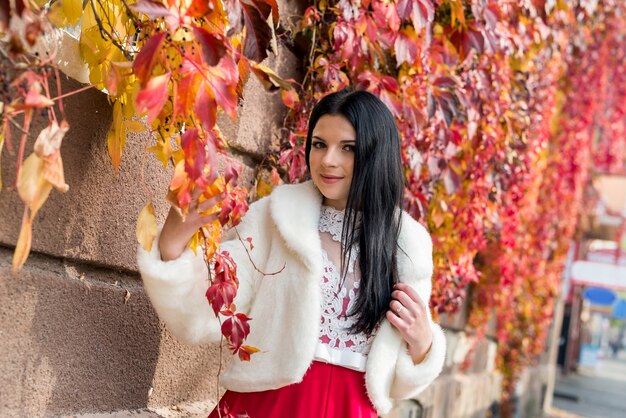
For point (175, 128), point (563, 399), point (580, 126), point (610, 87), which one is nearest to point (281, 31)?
point (175, 128)

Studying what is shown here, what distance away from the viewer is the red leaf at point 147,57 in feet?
4.63

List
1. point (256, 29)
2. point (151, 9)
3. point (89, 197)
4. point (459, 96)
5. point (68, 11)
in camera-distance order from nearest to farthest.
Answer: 1. point (151, 9)
2. point (256, 29)
3. point (68, 11)
4. point (89, 197)
5. point (459, 96)

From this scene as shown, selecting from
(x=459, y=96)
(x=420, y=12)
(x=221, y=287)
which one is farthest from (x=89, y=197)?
(x=459, y=96)

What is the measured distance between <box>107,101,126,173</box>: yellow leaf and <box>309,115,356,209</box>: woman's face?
581 millimetres

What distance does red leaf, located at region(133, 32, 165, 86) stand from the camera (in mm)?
1411

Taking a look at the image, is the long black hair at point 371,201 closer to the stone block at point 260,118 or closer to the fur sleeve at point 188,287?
the fur sleeve at point 188,287

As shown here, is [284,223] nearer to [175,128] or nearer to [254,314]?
[254,314]

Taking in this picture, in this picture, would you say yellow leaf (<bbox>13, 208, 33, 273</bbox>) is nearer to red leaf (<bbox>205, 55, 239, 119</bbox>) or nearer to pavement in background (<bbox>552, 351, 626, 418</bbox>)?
red leaf (<bbox>205, 55, 239, 119</bbox>)

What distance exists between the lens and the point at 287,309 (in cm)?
217

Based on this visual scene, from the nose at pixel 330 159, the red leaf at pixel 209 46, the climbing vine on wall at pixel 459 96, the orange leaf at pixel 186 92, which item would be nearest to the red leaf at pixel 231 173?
the nose at pixel 330 159

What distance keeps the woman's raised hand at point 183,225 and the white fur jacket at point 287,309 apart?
11cm

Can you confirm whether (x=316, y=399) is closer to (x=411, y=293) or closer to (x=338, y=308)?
(x=338, y=308)

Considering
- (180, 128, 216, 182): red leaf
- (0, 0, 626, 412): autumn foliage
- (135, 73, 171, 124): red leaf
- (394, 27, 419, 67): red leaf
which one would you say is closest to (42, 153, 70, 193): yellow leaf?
(0, 0, 626, 412): autumn foliage

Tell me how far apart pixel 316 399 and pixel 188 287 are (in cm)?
50
